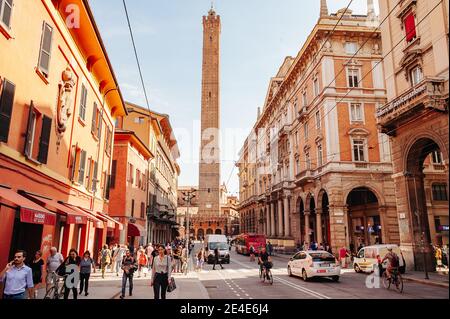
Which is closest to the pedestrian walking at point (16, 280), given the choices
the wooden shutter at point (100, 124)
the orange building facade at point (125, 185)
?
the wooden shutter at point (100, 124)

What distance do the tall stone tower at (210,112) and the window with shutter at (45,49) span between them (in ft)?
242

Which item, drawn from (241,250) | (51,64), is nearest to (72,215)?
(51,64)

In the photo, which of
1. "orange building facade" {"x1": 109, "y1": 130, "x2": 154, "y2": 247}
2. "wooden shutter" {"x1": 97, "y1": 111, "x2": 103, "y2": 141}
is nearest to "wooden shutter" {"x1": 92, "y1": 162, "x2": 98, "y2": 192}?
"wooden shutter" {"x1": 97, "y1": 111, "x2": 103, "y2": 141}

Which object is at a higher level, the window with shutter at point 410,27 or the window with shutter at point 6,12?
the window with shutter at point 410,27

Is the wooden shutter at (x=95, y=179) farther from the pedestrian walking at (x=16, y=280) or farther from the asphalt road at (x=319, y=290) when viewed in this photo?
the pedestrian walking at (x=16, y=280)

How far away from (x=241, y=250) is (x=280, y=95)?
79.0 ft

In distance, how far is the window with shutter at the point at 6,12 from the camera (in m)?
9.38

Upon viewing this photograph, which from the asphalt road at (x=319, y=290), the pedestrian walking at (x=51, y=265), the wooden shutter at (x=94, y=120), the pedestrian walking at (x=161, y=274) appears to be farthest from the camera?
the wooden shutter at (x=94, y=120)

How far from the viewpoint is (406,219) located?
66.6ft

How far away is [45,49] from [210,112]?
7563 centimetres

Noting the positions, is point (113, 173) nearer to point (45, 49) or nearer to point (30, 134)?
point (30, 134)

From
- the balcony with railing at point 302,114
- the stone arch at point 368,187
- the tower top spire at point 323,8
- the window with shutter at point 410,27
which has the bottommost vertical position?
the stone arch at point 368,187

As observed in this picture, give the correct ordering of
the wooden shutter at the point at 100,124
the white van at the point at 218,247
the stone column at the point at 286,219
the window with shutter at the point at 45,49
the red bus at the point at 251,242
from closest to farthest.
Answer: the window with shutter at the point at 45,49, the wooden shutter at the point at 100,124, the white van at the point at 218,247, the red bus at the point at 251,242, the stone column at the point at 286,219

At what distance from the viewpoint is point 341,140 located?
34.0 meters
